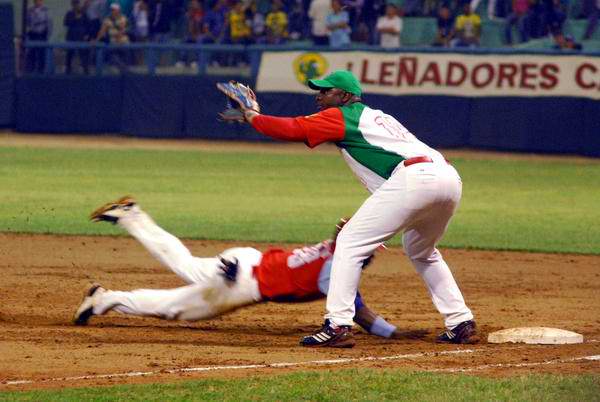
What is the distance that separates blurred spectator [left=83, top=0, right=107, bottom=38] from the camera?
87.0ft

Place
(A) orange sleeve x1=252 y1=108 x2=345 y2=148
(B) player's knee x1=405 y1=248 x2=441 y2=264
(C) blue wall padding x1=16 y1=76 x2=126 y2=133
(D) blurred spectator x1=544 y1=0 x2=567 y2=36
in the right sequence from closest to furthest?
1. (A) orange sleeve x1=252 y1=108 x2=345 y2=148
2. (B) player's knee x1=405 y1=248 x2=441 y2=264
3. (D) blurred spectator x1=544 y1=0 x2=567 y2=36
4. (C) blue wall padding x1=16 y1=76 x2=126 y2=133

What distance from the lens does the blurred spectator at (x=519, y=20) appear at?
24609mm

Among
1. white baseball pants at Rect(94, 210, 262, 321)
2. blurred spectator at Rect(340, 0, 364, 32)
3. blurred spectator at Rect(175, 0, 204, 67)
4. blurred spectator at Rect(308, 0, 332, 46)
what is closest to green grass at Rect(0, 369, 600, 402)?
white baseball pants at Rect(94, 210, 262, 321)

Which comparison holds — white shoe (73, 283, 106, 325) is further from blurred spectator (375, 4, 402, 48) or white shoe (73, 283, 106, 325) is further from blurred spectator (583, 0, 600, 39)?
blurred spectator (583, 0, 600, 39)

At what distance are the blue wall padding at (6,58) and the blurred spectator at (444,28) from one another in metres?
8.77

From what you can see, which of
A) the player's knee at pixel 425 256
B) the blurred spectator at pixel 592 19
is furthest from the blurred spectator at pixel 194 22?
the player's knee at pixel 425 256

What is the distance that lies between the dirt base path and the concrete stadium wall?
10381mm

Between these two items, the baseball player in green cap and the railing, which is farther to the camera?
the railing

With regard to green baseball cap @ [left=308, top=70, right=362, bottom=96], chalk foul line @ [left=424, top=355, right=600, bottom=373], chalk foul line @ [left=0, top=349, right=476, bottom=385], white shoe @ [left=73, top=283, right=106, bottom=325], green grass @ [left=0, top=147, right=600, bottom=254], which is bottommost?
green grass @ [left=0, top=147, right=600, bottom=254]

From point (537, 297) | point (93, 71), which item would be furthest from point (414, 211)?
point (93, 71)

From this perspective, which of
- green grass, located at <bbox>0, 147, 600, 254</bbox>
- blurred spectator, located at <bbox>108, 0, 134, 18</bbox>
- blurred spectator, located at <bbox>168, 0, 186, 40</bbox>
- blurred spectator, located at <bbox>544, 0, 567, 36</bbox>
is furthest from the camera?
blurred spectator, located at <bbox>108, 0, 134, 18</bbox>

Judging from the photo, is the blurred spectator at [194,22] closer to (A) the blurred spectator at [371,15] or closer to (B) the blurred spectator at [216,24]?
(B) the blurred spectator at [216,24]

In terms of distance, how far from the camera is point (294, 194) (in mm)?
17125

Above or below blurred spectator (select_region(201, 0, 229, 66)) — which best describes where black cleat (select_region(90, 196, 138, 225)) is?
above
